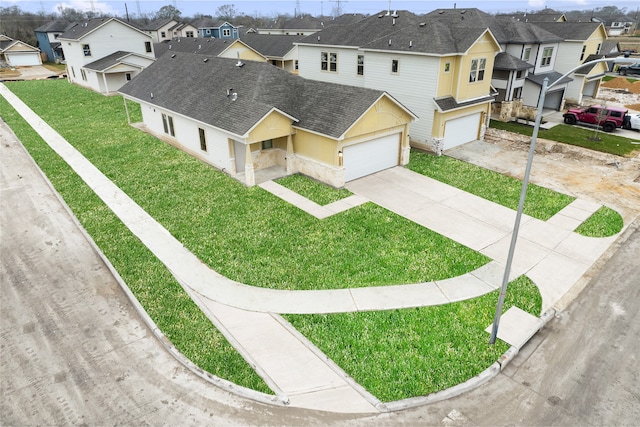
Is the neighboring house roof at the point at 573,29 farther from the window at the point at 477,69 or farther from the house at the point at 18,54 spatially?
the house at the point at 18,54

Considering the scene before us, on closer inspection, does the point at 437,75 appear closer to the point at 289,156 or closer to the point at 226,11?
the point at 289,156

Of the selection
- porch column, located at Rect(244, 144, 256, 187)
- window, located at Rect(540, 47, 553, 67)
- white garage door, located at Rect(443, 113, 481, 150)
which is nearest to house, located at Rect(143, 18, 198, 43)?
window, located at Rect(540, 47, 553, 67)

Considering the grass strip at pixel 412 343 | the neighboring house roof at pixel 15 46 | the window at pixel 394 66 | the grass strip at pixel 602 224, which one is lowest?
the grass strip at pixel 602 224

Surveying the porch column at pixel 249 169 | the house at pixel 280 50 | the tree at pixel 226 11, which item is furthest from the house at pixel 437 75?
the tree at pixel 226 11

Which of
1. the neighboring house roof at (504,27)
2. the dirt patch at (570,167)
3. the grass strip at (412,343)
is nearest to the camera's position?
the grass strip at (412,343)

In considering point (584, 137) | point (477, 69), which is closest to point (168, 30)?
point (477, 69)

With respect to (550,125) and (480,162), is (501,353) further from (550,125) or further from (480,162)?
(550,125)

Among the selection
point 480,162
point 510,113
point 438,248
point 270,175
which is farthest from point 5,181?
point 510,113
